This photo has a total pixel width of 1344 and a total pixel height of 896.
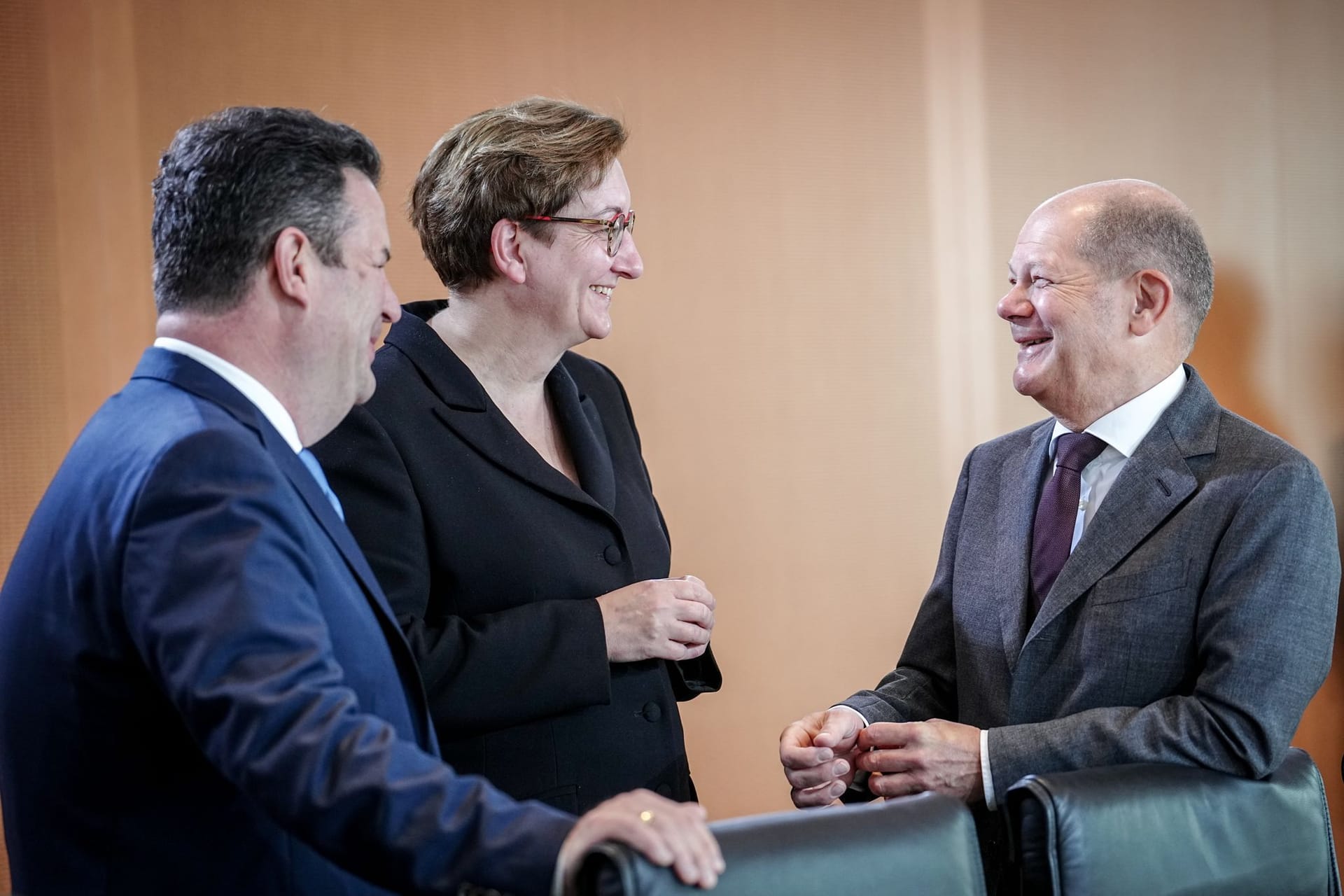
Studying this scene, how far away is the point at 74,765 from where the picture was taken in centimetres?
115

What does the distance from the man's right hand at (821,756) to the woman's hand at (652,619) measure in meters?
0.24

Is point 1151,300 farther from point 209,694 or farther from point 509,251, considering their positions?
point 209,694

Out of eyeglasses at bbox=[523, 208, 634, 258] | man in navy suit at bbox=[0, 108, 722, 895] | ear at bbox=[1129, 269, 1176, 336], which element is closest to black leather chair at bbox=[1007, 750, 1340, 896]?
man in navy suit at bbox=[0, 108, 722, 895]

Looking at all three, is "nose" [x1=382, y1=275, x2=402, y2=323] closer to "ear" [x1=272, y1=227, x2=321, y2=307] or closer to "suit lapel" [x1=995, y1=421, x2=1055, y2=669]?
"ear" [x1=272, y1=227, x2=321, y2=307]

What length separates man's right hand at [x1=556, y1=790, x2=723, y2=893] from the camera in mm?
1079

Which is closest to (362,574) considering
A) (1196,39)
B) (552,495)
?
(552,495)

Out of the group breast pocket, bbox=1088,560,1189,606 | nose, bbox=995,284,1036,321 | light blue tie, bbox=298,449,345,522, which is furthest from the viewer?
nose, bbox=995,284,1036,321

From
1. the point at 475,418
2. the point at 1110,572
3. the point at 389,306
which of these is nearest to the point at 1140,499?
the point at 1110,572

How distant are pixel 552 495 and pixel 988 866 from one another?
889mm

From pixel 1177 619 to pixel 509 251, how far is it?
110 cm

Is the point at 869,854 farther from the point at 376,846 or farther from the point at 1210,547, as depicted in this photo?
the point at 1210,547

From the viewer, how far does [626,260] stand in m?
1.95

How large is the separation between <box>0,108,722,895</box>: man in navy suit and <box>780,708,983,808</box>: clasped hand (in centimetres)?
69

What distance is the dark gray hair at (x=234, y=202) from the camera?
1255 mm
